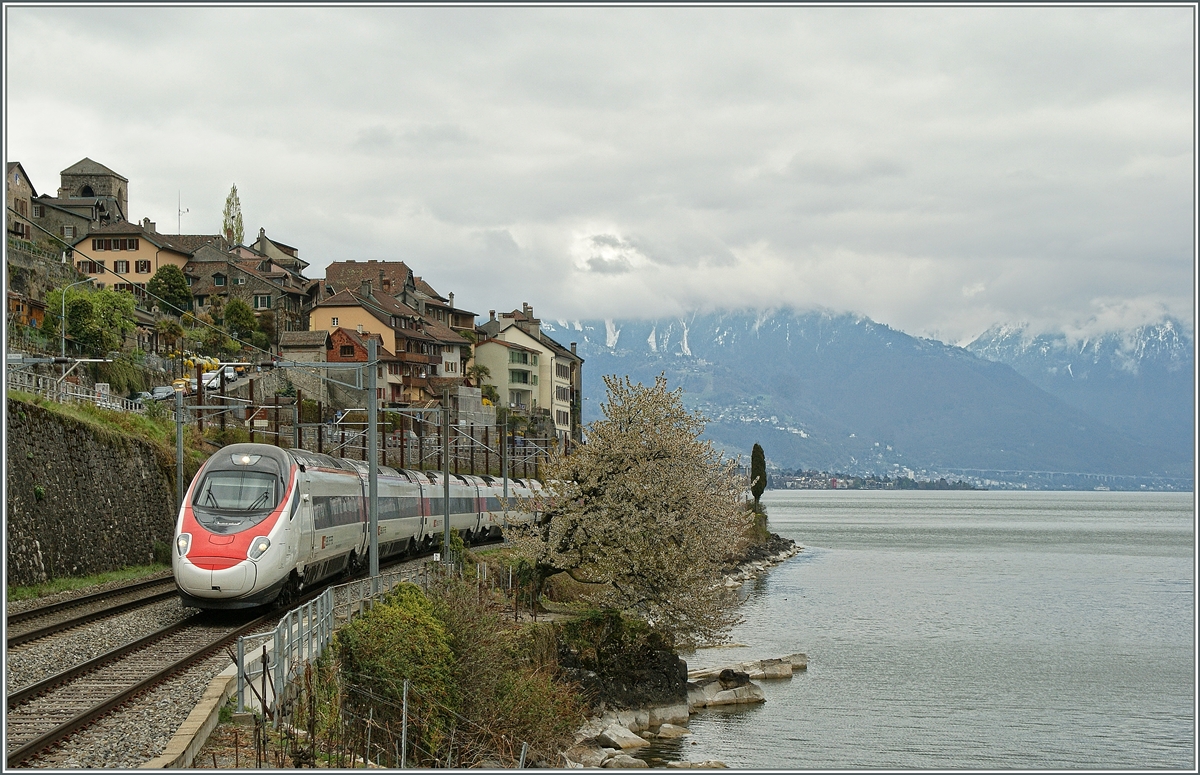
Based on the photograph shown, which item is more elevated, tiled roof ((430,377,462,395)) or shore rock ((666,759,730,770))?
tiled roof ((430,377,462,395))

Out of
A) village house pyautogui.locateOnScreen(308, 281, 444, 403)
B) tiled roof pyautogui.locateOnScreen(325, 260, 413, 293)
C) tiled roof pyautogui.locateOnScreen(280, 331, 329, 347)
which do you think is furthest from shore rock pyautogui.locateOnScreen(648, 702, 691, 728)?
tiled roof pyautogui.locateOnScreen(325, 260, 413, 293)

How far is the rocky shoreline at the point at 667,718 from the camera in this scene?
85.6 ft

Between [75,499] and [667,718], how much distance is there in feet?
56.8

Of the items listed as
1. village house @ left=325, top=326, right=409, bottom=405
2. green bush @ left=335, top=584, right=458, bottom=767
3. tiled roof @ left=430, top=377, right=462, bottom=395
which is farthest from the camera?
tiled roof @ left=430, top=377, right=462, bottom=395

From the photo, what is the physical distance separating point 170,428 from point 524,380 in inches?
3041

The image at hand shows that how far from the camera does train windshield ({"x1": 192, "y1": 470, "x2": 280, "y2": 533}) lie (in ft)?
79.5

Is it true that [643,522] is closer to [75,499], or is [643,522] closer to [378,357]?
[75,499]

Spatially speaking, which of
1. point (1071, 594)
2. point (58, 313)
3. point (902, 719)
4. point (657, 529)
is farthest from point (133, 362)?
point (1071, 594)

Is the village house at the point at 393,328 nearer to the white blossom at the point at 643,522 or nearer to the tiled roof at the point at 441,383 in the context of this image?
the tiled roof at the point at 441,383

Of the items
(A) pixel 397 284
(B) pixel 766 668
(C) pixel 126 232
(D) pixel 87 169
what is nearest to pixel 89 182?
(D) pixel 87 169

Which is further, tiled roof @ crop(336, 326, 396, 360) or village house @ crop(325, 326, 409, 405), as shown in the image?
village house @ crop(325, 326, 409, 405)

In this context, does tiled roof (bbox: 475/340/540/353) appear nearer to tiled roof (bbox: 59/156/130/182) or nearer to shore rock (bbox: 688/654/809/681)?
tiled roof (bbox: 59/156/130/182)

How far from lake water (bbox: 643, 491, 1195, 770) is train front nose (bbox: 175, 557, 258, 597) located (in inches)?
412

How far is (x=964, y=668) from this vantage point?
43250mm
